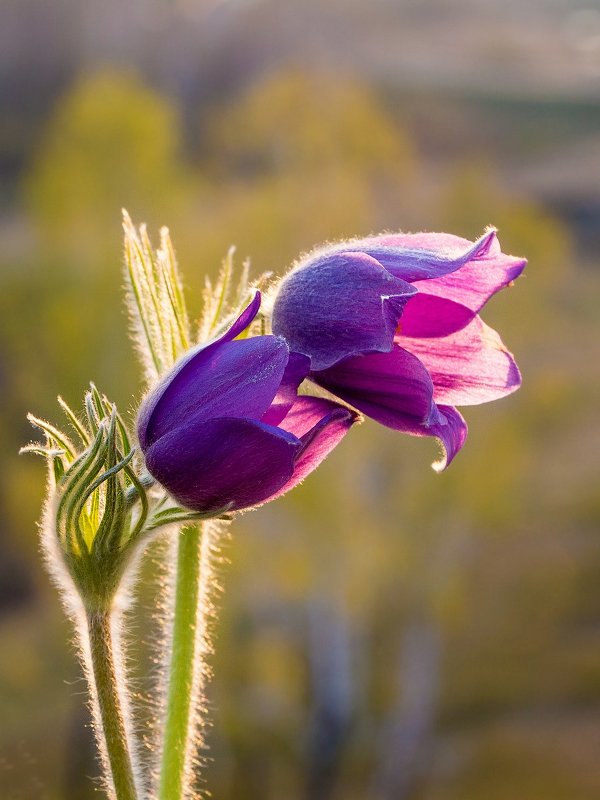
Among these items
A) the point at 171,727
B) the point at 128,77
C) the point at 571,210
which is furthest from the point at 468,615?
the point at 171,727

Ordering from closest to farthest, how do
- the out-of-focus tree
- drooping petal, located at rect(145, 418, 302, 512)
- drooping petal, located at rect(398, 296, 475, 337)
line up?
drooping petal, located at rect(145, 418, 302, 512) → drooping petal, located at rect(398, 296, 475, 337) → the out-of-focus tree

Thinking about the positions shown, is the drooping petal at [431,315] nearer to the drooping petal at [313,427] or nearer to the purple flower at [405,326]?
the purple flower at [405,326]

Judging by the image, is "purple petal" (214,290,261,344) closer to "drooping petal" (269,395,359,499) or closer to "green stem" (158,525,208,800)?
"drooping petal" (269,395,359,499)

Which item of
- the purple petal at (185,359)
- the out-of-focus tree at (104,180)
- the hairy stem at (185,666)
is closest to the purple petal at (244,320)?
the purple petal at (185,359)

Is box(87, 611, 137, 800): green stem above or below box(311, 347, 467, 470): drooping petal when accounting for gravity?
below

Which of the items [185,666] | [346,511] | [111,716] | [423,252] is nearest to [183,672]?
[185,666]

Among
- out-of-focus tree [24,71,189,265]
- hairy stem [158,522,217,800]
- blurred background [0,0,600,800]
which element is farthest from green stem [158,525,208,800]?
out-of-focus tree [24,71,189,265]

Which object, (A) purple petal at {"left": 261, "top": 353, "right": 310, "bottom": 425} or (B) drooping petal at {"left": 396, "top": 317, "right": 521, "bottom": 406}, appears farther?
(B) drooping petal at {"left": 396, "top": 317, "right": 521, "bottom": 406}

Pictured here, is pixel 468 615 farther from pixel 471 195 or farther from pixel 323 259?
pixel 323 259
